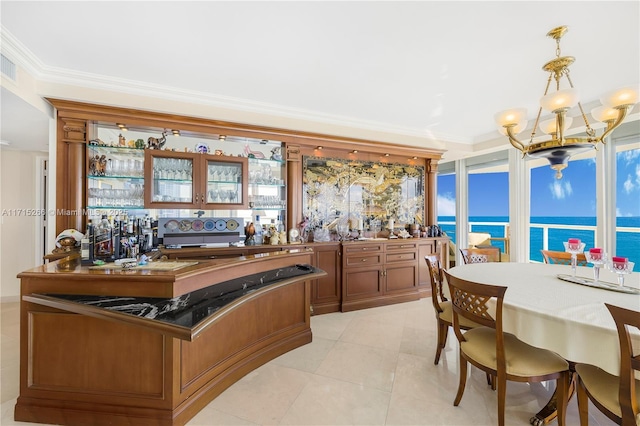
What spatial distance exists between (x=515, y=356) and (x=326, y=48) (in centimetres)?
271

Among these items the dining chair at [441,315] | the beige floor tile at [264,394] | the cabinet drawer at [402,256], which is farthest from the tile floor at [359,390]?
the cabinet drawer at [402,256]

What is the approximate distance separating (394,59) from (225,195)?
2.49 metres

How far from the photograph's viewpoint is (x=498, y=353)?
168 centimetres

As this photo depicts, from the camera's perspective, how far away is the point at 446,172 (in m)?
6.05

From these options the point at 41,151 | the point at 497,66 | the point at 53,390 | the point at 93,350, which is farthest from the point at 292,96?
the point at 41,151

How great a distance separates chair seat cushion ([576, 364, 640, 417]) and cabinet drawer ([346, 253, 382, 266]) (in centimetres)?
256

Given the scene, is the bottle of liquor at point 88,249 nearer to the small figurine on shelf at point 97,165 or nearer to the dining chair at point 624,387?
the small figurine on shelf at point 97,165

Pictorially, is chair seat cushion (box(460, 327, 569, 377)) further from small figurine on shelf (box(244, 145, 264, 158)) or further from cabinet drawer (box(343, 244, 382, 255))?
small figurine on shelf (box(244, 145, 264, 158))

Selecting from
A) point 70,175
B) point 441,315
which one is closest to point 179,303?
point 441,315

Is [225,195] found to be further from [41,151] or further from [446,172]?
[446,172]

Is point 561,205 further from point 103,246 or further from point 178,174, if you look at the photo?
point 103,246

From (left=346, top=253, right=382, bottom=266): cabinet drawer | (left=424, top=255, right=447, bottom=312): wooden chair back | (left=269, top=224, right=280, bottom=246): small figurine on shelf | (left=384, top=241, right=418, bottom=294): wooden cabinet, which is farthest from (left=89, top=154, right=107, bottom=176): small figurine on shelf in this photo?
(left=384, top=241, right=418, bottom=294): wooden cabinet

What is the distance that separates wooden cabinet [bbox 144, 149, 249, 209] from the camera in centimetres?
315

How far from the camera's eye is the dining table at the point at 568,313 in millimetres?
1398
